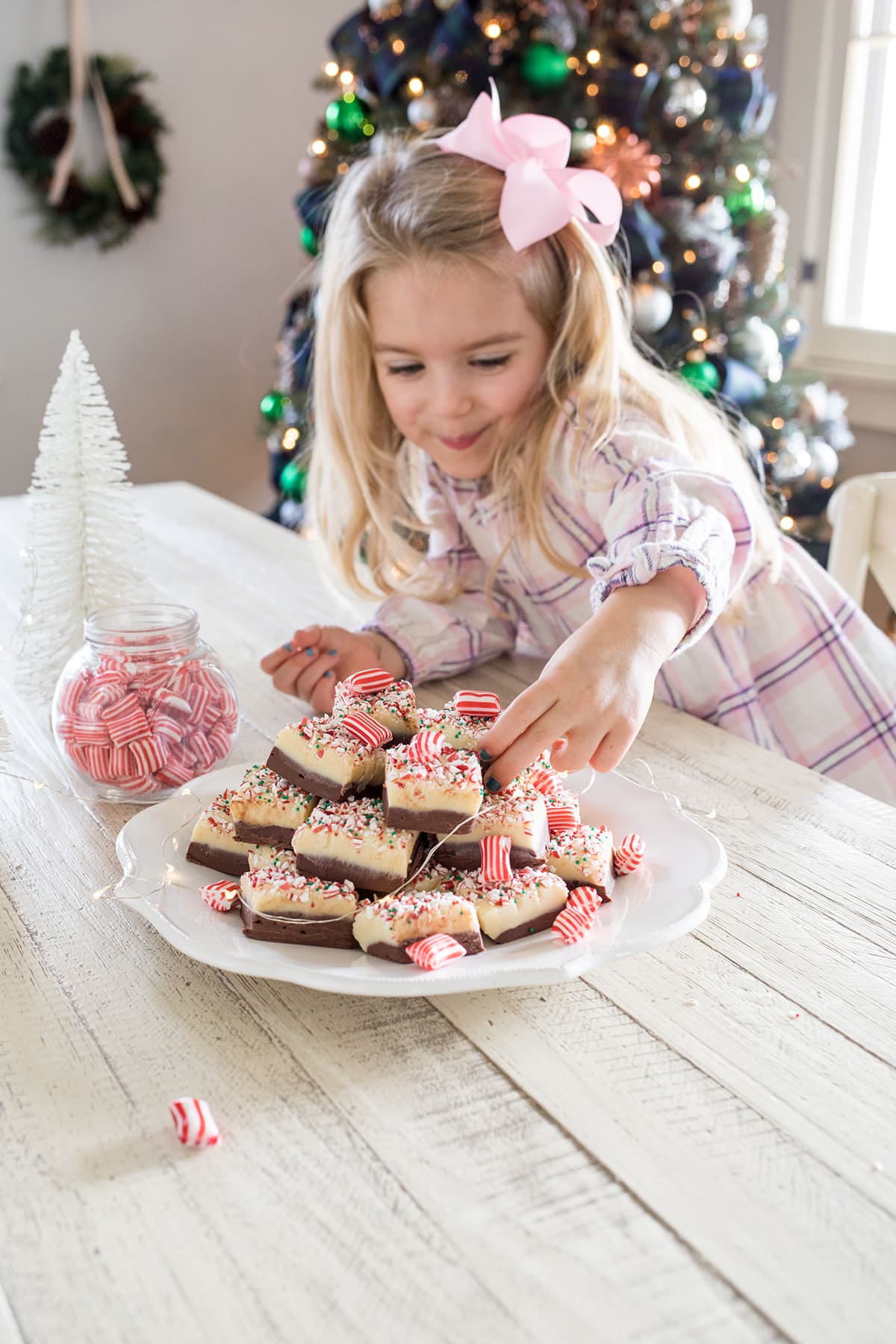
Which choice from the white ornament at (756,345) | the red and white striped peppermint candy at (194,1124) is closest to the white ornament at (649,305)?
the white ornament at (756,345)

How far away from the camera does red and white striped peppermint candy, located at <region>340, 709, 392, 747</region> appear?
2.63ft

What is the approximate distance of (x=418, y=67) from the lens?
2.47 metres

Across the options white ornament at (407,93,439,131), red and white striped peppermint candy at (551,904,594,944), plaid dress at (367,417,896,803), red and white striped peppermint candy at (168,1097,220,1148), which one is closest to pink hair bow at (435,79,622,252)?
plaid dress at (367,417,896,803)

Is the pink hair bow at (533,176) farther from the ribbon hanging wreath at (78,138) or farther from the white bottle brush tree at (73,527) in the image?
the ribbon hanging wreath at (78,138)

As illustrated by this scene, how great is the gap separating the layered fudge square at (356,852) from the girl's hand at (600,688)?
0.26 ft

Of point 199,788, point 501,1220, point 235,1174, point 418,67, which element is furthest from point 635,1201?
point 418,67

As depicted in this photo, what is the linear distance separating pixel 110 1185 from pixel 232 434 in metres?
3.85

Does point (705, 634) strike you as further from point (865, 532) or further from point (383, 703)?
point (383, 703)

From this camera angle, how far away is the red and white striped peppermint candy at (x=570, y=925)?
28.0 inches

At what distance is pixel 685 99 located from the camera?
8.11ft

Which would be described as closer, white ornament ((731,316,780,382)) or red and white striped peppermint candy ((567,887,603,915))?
red and white striped peppermint candy ((567,887,603,915))

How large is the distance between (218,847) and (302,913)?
114mm

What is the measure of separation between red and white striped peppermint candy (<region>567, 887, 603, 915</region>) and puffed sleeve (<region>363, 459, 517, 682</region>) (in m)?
0.56

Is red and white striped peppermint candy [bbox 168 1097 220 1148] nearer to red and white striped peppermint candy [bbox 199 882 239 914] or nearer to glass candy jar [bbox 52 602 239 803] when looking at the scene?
red and white striped peppermint candy [bbox 199 882 239 914]
